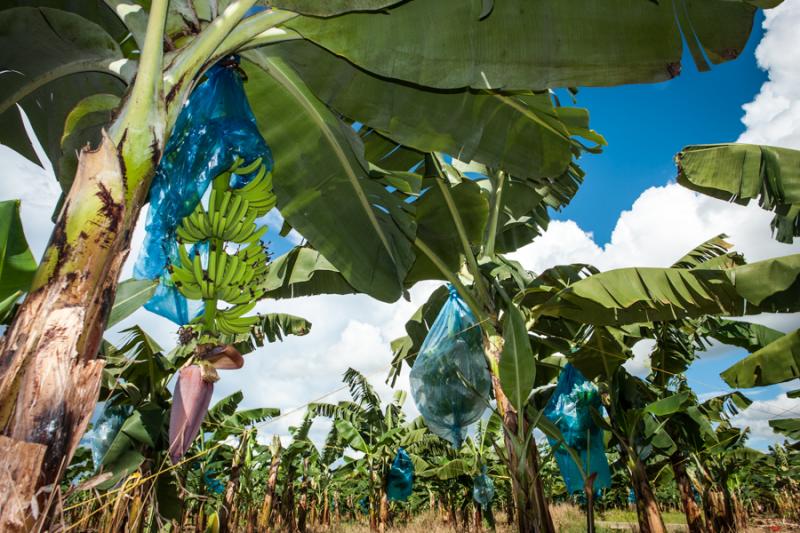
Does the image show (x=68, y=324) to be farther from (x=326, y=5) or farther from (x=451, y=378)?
(x=451, y=378)

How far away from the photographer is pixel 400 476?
43.5ft

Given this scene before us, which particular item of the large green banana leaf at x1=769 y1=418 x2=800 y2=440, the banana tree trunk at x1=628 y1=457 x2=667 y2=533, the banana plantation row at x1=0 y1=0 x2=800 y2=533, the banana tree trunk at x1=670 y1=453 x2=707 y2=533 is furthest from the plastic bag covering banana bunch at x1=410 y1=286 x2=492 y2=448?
the banana tree trunk at x1=670 y1=453 x2=707 y2=533

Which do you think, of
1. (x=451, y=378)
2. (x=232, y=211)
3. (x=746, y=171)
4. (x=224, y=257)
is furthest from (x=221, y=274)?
(x=746, y=171)

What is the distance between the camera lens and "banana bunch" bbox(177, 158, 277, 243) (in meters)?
2.16

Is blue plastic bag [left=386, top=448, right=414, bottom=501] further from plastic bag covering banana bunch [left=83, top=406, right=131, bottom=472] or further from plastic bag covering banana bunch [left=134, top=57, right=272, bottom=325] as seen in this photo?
plastic bag covering banana bunch [left=134, top=57, right=272, bottom=325]

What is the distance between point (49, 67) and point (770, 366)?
667 cm

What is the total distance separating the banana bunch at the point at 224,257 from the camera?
2.08 metres

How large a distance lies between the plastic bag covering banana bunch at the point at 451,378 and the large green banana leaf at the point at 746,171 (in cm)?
258

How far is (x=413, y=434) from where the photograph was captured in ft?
42.6

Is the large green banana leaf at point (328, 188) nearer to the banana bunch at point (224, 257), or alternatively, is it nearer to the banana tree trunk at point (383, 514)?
the banana bunch at point (224, 257)

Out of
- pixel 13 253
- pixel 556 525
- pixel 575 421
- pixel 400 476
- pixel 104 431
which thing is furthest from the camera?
pixel 556 525

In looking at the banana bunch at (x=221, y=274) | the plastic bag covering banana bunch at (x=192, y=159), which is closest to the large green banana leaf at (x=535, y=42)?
the plastic bag covering banana bunch at (x=192, y=159)

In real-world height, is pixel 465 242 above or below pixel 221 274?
above

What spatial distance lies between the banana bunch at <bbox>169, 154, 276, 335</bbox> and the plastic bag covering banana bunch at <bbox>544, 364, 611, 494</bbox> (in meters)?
4.48
